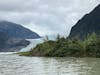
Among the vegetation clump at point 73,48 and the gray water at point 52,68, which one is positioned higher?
the vegetation clump at point 73,48

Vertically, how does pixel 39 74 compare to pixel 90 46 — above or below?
below

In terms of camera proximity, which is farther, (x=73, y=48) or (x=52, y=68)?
(x=73, y=48)

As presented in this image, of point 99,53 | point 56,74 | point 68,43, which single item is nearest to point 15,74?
point 56,74

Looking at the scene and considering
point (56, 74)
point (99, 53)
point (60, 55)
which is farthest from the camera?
point (60, 55)

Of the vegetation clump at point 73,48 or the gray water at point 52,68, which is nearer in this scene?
the gray water at point 52,68

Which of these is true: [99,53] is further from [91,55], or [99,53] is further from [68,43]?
[68,43]

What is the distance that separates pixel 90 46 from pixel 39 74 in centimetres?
5865

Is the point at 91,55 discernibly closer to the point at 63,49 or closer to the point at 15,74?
the point at 63,49

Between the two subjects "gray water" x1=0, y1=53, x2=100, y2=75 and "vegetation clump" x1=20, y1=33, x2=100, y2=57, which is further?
"vegetation clump" x1=20, y1=33, x2=100, y2=57

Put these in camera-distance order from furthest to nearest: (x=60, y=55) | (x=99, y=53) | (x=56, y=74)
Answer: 1. (x=60, y=55)
2. (x=99, y=53)
3. (x=56, y=74)

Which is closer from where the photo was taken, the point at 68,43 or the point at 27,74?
the point at 27,74

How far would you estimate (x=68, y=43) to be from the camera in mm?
99375

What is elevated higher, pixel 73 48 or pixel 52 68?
pixel 73 48

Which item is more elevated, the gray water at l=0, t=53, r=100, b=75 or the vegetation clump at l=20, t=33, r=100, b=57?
the vegetation clump at l=20, t=33, r=100, b=57
